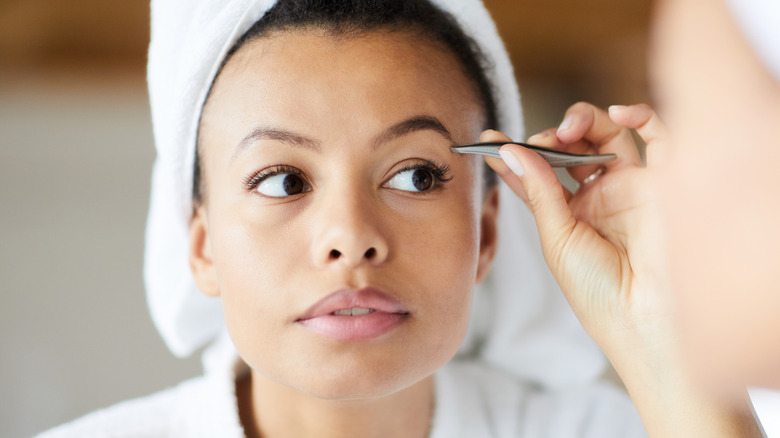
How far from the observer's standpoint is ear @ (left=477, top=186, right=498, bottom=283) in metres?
0.89

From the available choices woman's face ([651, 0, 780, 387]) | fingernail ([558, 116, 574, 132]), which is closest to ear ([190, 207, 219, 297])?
fingernail ([558, 116, 574, 132])

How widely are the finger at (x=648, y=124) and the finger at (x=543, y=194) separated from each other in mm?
122

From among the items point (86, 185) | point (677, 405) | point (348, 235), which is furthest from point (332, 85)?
point (86, 185)

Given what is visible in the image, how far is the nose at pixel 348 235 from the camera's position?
0.63 metres

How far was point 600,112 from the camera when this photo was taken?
2.74 ft

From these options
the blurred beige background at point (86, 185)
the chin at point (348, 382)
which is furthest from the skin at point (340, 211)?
the blurred beige background at point (86, 185)

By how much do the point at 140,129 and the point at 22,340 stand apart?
546mm

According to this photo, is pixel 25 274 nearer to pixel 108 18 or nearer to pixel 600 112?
pixel 108 18

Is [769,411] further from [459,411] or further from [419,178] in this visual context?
[419,178]

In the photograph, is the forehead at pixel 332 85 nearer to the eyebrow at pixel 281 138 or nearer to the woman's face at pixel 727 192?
the eyebrow at pixel 281 138

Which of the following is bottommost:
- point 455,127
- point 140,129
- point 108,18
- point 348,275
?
point 140,129

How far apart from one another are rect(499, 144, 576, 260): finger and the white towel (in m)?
0.16

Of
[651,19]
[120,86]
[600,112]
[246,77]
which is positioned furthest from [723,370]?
[120,86]

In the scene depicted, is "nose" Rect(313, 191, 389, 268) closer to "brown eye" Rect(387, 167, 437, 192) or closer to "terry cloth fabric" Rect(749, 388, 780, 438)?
"brown eye" Rect(387, 167, 437, 192)
